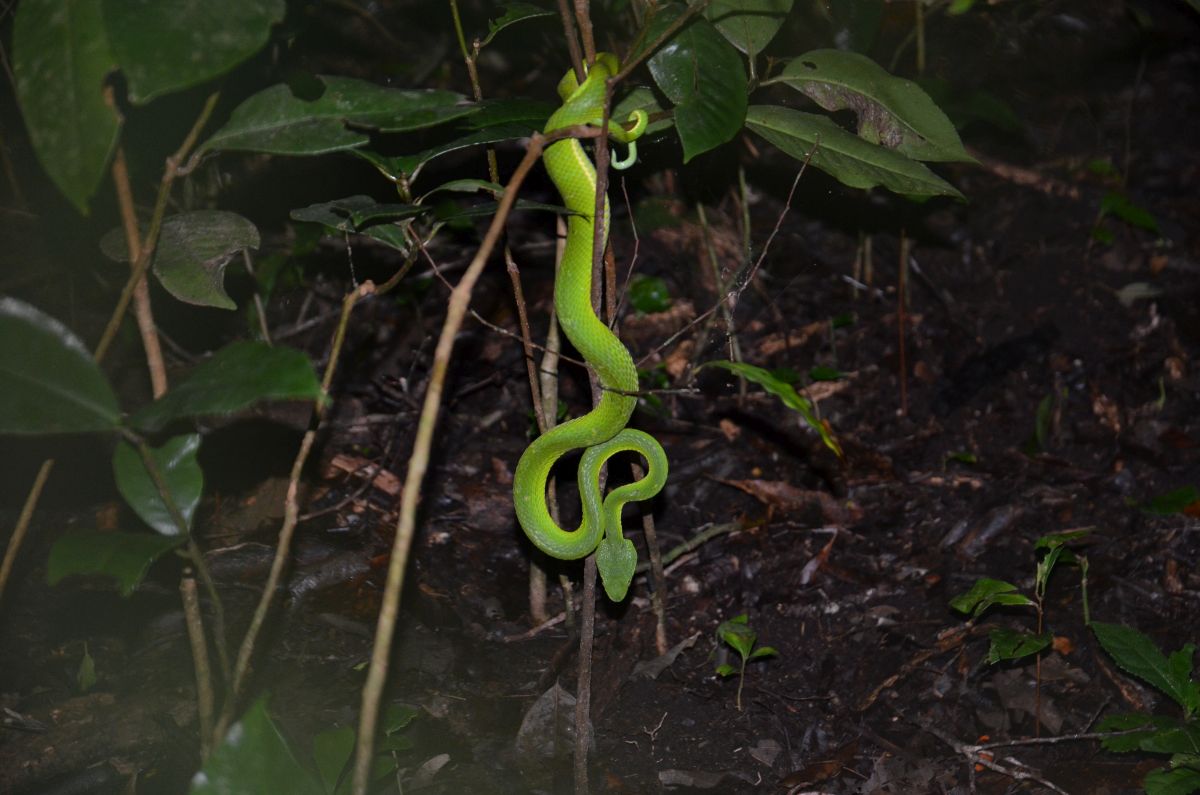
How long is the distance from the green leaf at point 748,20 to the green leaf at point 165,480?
1.42 metres

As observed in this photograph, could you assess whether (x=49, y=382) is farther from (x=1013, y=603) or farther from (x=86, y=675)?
(x=1013, y=603)

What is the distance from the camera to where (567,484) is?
351 cm

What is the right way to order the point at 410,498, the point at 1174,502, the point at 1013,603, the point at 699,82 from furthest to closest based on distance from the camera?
the point at 1174,502
the point at 1013,603
the point at 699,82
the point at 410,498

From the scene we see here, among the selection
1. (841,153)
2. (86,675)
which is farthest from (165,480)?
(841,153)

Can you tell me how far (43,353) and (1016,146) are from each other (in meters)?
5.28

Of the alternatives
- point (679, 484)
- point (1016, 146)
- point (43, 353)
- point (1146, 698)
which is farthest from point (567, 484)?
point (1016, 146)

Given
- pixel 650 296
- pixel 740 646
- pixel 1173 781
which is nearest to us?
pixel 1173 781

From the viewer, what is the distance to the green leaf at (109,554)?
4.38 ft

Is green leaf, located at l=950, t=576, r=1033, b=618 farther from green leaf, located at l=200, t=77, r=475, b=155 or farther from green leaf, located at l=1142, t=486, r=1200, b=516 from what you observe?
green leaf, located at l=200, t=77, r=475, b=155

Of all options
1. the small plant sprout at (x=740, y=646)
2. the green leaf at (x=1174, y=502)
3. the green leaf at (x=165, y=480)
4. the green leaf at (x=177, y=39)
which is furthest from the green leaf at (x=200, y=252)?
the green leaf at (x=1174, y=502)

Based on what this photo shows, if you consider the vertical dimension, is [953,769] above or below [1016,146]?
below

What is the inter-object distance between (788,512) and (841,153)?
1731 mm

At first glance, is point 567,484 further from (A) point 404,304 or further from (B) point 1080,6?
(B) point 1080,6

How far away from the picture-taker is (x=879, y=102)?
2104 millimetres
